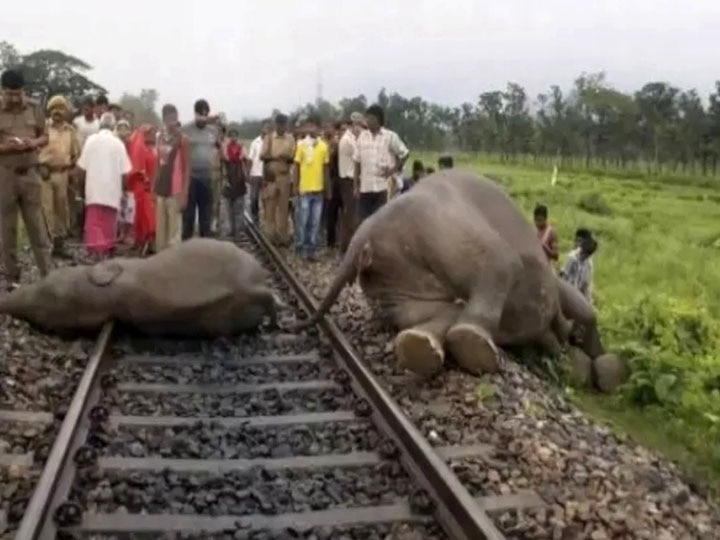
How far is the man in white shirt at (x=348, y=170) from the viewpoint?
14.3m

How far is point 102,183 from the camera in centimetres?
1262

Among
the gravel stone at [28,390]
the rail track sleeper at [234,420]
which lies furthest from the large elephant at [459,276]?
the gravel stone at [28,390]

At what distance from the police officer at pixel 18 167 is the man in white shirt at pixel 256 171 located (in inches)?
214

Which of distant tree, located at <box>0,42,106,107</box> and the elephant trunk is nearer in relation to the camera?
the elephant trunk

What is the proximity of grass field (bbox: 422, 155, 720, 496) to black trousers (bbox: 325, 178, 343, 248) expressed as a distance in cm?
361

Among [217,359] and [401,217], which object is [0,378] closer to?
[217,359]

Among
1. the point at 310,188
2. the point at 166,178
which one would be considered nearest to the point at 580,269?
the point at 166,178

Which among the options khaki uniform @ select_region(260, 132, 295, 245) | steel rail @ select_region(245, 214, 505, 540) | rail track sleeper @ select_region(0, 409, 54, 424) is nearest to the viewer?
steel rail @ select_region(245, 214, 505, 540)

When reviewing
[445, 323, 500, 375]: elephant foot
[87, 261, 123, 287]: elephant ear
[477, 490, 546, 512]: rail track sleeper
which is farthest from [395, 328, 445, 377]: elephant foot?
[87, 261, 123, 287]: elephant ear

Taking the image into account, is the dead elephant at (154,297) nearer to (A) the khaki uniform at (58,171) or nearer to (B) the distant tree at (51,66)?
(A) the khaki uniform at (58,171)

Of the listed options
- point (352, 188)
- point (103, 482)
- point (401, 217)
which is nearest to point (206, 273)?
point (401, 217)

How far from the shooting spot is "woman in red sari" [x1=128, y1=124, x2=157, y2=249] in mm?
14180

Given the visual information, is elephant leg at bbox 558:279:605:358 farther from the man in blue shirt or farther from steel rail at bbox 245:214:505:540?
the man in blue shirt

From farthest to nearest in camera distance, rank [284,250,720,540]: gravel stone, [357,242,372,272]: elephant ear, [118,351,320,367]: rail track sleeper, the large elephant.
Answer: [357,242,372,272]: elephant ear, [118,351,320,367]: rail track sleeper, the large elephant, [284,250,720,540]: gravel stone
